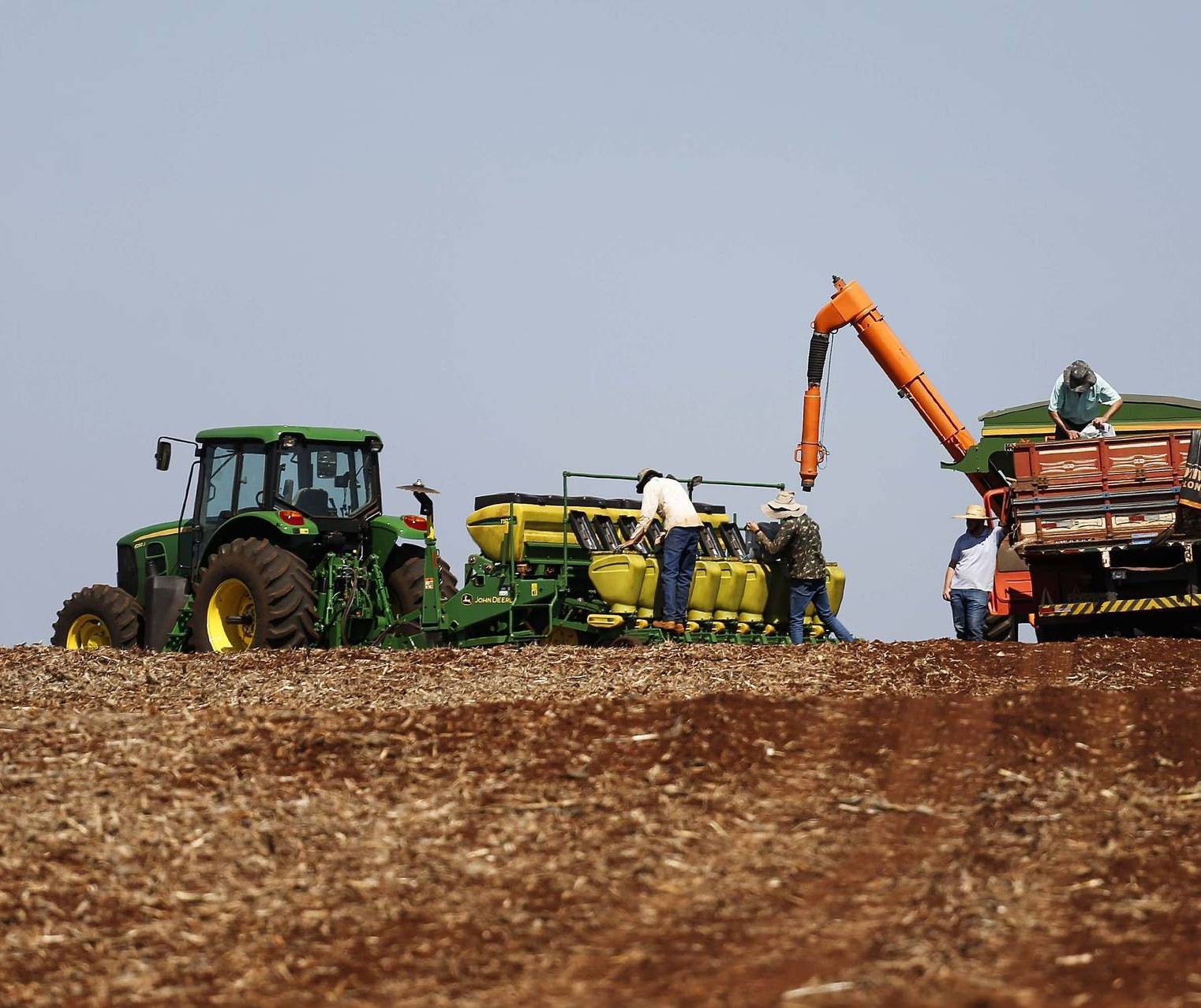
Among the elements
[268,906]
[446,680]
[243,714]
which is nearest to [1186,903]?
[268,906]

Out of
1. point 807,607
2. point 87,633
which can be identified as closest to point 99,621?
point 87,633

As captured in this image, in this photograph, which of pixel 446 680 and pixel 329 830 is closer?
pixel 329 830

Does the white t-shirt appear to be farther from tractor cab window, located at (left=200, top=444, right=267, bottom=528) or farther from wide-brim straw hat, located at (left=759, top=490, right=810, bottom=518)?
tractor cab window, located at (left=200, top=444, right=267, bottom=528)

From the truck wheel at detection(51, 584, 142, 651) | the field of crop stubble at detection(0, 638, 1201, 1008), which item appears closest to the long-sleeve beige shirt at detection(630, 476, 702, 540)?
the field of crop stubble at detection(0, 638, 1201, 1008)

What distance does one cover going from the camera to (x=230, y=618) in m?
15.7

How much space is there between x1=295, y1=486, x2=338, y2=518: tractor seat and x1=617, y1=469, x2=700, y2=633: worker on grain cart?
113 inches

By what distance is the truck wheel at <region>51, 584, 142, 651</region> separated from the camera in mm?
17031

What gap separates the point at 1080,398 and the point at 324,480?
23.7 ft

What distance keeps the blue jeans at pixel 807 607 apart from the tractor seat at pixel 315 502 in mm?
4406

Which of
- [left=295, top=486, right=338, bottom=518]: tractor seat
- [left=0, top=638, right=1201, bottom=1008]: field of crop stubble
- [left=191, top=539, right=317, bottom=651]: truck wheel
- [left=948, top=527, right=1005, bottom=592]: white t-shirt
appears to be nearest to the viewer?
[left=0, top=638, right=1201, bottom=1008]: field of crop stubble

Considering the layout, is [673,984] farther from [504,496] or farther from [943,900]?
[504,496]

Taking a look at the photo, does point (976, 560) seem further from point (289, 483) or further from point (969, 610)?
point (289, 483)

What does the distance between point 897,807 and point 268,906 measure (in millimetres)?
2758

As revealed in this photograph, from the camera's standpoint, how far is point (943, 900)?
20.1ft
